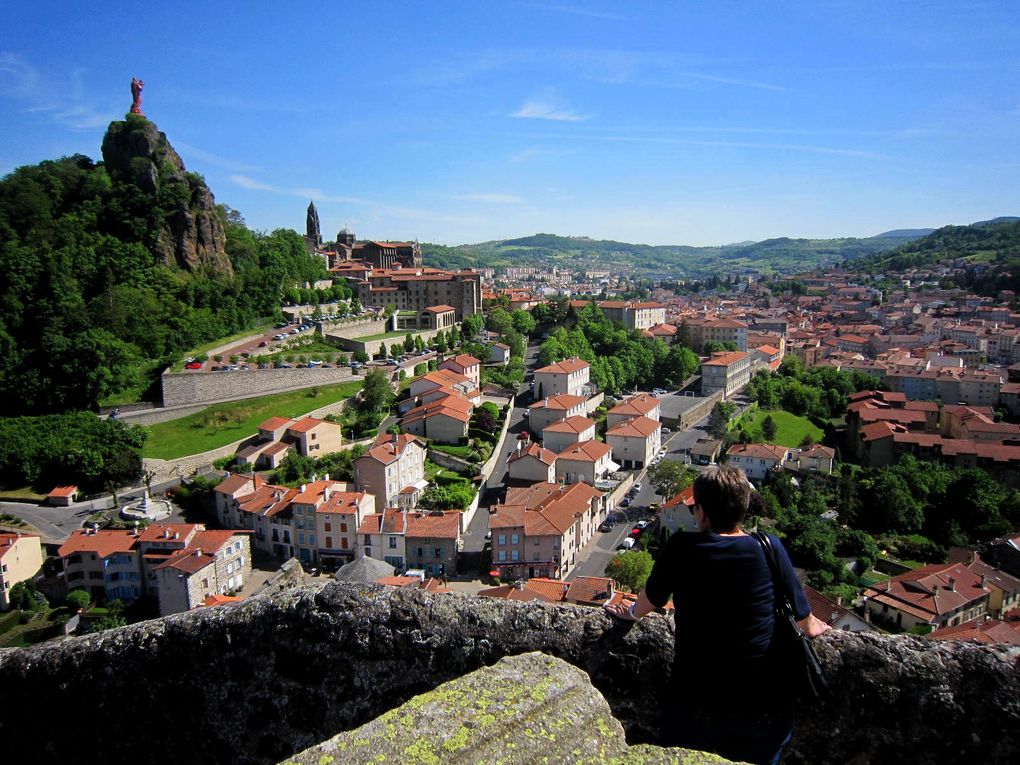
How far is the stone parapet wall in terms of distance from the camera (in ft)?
113

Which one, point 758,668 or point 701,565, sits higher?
point 701,565

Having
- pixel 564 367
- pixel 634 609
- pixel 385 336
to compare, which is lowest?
pixel 564 367

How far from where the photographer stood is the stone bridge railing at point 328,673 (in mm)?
3281

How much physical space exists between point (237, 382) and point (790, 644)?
3656 cm

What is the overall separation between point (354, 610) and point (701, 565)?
1.99 m

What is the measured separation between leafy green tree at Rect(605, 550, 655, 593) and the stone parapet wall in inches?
840

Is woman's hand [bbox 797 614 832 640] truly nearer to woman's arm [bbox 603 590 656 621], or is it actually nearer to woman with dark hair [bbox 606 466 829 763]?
woman with dark hair [bbox 606 466 829 763]

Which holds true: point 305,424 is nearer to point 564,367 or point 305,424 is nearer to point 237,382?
point 237,382

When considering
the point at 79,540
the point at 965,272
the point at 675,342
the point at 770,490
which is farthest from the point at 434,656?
the point at 965,272

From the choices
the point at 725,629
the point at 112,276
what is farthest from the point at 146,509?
the point at 725,629

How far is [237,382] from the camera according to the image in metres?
36.0

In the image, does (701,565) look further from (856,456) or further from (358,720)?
(856,456)

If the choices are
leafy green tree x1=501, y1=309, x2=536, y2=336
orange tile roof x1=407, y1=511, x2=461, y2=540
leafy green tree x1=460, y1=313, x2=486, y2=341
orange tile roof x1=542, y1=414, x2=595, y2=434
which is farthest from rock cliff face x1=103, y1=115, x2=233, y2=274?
orange tile roof x1=407, y1=511, x2=461, y2=540

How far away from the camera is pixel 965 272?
116125 mm
